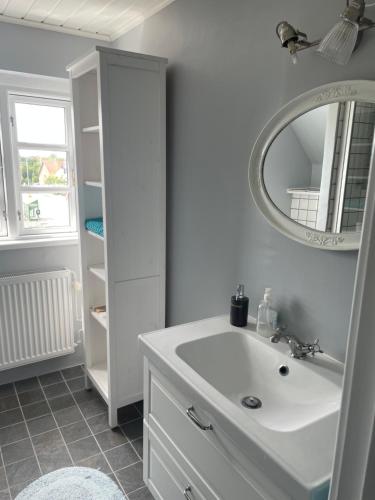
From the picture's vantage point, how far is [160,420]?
4.93ft

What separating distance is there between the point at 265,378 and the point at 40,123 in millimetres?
2268

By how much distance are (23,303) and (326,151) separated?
215cm

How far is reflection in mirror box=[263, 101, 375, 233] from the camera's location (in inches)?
44.9

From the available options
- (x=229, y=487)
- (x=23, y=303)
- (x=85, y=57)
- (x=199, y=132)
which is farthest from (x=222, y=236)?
(x=23, y=303)

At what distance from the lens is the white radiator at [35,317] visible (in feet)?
8.19

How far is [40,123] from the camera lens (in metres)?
2.63

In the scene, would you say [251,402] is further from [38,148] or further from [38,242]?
[38,148]

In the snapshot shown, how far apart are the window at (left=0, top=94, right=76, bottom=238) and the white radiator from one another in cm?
36

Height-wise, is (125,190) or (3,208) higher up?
(125,190)

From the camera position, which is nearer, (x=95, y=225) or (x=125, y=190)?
(x=125, y=190)

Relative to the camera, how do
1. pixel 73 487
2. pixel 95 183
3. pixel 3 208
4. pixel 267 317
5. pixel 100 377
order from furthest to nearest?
1. pixel 3 208
2. pixel 100 377
3. pixel 95 183
4. pixel 73 487
5. pixel 267 317

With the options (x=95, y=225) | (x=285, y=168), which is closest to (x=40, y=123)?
(x=95, y=225)

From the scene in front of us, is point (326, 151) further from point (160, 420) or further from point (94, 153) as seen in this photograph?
point (94, 153)

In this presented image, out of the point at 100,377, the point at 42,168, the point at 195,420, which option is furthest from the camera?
the point at 42,168
